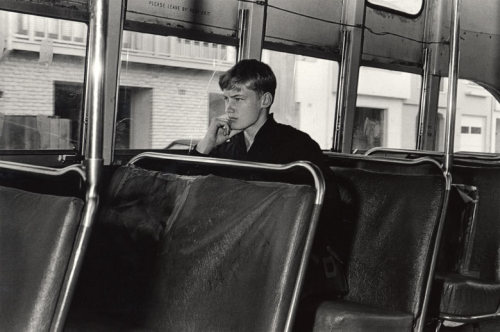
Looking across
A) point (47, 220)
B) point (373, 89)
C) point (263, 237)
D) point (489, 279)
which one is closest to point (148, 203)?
point (263, 237)

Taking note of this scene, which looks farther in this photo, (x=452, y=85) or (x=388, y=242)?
(x=452, y=85)

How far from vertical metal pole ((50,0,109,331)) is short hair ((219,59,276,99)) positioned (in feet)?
5.17

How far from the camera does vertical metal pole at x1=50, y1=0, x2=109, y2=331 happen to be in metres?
1.90

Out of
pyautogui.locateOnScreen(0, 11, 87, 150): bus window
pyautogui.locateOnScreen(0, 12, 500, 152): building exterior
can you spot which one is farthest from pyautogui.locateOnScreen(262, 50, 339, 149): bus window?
pyautogui.locateOnScreen(0, 11, 87, 150): bus window

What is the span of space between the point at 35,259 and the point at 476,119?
7336 millimetres

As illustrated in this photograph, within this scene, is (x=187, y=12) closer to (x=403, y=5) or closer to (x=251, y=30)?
(x=251, y=30)

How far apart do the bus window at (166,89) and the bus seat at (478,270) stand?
1.77 m

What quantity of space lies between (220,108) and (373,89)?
2233mm

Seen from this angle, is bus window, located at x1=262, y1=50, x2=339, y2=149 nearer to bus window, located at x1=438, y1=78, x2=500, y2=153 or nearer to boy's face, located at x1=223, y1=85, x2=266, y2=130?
bus window, located at x1=438, y1=78, x2=500, y2=153

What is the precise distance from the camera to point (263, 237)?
2.30 m

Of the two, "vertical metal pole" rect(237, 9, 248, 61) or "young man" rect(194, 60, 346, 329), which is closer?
"young man" rect(194, 60, 346, 329)

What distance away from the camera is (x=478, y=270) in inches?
158

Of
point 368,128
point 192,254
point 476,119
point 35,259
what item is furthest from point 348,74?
point 35,259

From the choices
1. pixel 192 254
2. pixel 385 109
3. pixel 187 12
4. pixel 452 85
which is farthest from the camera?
pixel 385 109
